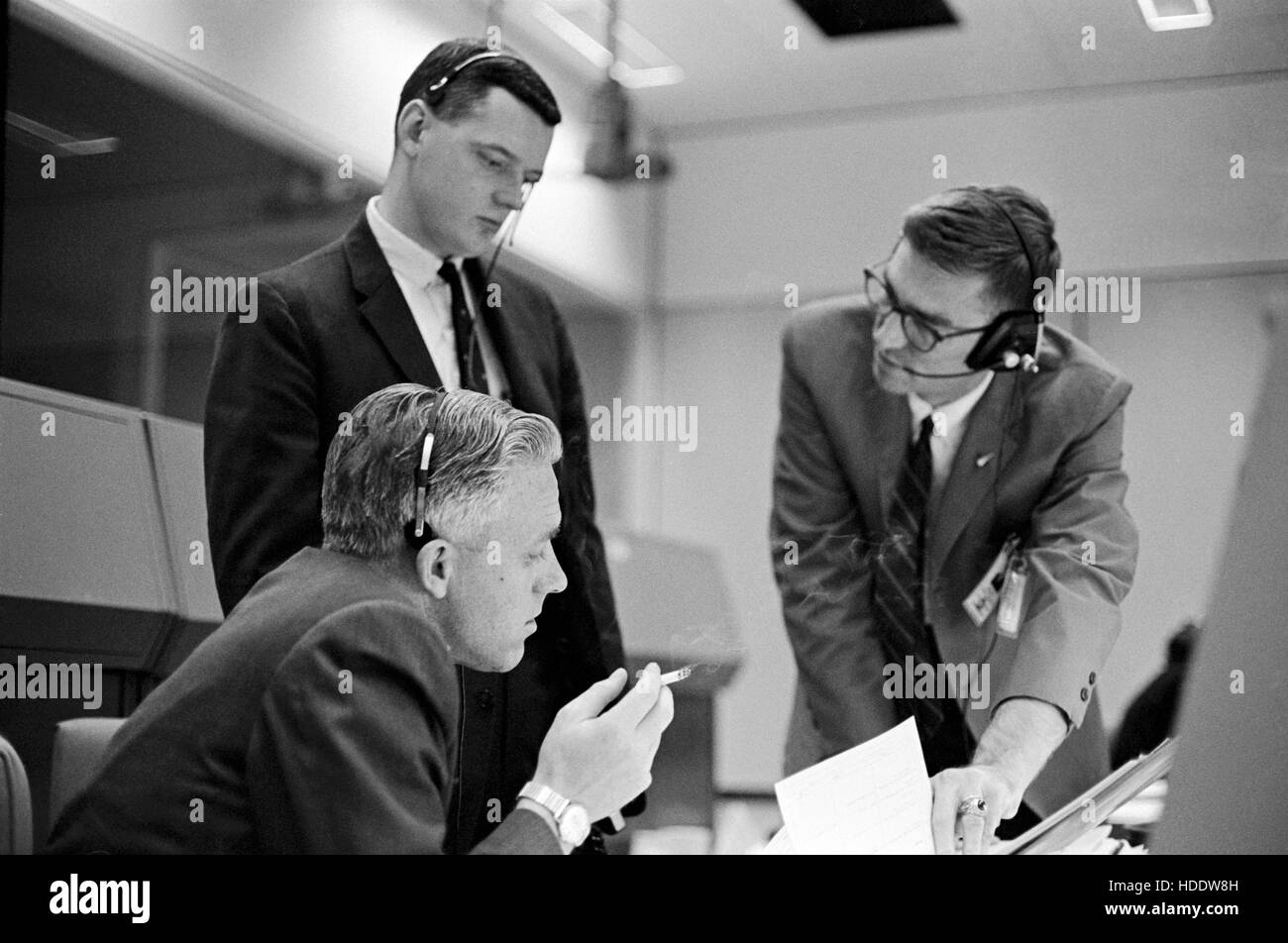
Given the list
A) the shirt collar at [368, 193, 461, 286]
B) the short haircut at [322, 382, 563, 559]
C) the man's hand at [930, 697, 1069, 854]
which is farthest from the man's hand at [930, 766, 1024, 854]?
the shirt collar at [368, 193, 461, 286]

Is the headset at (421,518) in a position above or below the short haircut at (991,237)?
below

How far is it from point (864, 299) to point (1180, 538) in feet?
1.74

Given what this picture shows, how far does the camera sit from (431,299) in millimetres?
2020

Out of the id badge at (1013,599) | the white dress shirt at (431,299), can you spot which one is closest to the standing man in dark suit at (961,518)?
the id badge at (1013,599)

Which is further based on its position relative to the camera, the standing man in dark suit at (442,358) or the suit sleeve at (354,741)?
the standing man in dark suit at (442,358)

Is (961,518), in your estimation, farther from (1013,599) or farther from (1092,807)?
(1092,807)

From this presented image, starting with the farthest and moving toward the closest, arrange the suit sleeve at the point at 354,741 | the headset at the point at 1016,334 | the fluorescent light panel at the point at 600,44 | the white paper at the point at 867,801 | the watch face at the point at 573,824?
the fluorescent light panel at the point at 600,44 → the headset at the point at 1016,334 → the white paper at the point at 867,801 → the watch face at the point at 573,824 → the suit sleeve at the point at 354,741

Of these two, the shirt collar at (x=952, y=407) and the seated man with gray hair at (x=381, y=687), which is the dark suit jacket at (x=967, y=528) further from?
the seated man with gray hair at (x=381, y=687)

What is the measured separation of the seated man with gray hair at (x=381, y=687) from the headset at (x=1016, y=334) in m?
0.63

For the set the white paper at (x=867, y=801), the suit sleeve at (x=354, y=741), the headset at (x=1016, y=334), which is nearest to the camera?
the suit sleeve at (x=354, y=741)

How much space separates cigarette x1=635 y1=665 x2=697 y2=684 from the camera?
1.84 meters

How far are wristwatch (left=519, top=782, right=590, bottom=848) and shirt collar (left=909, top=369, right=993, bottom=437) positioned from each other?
2.47 ft

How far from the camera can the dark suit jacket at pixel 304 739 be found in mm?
1448
